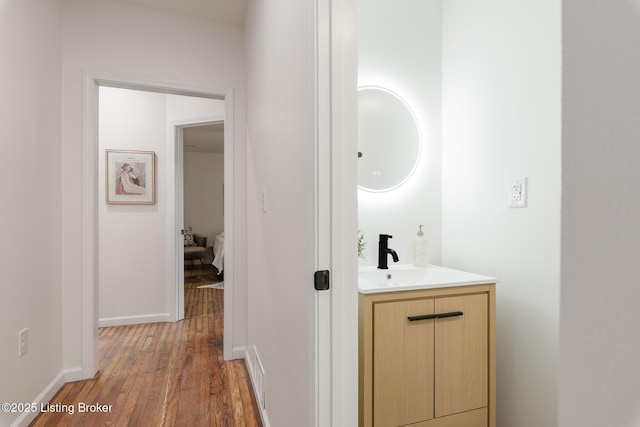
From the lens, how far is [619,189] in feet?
0.73

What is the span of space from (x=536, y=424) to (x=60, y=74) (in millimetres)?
3432

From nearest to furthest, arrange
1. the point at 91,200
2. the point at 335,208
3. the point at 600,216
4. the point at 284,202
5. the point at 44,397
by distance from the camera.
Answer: the point at 600,216, the point at 335,208, the point at 284,202, the point at 44,397, the point at 91,200

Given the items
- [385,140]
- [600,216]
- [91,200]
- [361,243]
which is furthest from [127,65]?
[600,216]

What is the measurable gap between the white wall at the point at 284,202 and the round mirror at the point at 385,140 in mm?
607

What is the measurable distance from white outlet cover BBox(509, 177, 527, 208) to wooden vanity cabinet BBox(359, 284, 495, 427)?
0.45 meters

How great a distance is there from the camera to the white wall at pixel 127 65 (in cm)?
232

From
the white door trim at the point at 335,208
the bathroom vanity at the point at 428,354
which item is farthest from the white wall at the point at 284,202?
the bathroom vanity at the point at 428,354

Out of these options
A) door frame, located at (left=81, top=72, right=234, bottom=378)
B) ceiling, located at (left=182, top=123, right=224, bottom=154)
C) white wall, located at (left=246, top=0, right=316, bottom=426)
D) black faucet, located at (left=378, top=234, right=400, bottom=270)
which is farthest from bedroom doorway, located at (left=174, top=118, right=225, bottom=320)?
black faucet, located at (left=378, top=234, right=400, bottom=270)

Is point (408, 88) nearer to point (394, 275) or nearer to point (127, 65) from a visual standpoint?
point (394, 275)

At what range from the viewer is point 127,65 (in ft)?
8.14

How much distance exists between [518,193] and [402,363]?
39.8 inches

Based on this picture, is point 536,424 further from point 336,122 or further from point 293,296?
point 336,122

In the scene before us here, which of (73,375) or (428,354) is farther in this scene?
(73,375)

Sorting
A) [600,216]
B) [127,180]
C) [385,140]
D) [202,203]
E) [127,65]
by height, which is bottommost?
[600,216]
